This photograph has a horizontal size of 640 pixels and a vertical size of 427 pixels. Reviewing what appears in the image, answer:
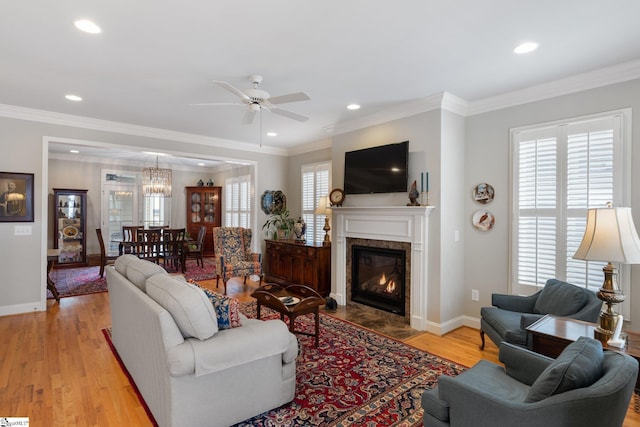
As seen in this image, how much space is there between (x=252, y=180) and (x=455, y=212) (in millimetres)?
4037

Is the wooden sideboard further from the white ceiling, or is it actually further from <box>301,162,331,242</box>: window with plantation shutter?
the white ceiling

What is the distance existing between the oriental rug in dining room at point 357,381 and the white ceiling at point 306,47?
2712 mm

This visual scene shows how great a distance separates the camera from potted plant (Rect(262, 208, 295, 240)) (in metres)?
6.53

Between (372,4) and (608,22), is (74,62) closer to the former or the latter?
(372,4)

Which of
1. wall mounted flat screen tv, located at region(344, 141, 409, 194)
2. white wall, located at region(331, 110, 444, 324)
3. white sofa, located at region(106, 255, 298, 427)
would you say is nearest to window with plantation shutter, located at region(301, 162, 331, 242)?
→ wall mounted flat screen tv, located at region(344, 141, 409, 194)

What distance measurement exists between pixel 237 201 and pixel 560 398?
826cm

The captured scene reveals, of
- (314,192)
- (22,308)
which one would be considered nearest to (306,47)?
(314,192)

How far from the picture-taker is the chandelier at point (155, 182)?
715cm

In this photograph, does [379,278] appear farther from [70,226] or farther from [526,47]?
[70,226]

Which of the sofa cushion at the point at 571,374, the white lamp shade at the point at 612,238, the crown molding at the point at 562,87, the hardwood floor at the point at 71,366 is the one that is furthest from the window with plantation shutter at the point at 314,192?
the sofa cushion at the point at 571,374

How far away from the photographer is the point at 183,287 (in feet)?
6.92

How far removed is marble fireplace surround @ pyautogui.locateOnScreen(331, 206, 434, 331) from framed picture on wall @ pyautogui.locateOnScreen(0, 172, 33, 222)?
418 cm

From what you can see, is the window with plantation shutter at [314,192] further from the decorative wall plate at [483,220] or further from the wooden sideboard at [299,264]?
the decorative wall plate at [483,220]

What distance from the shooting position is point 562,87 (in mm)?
3299
